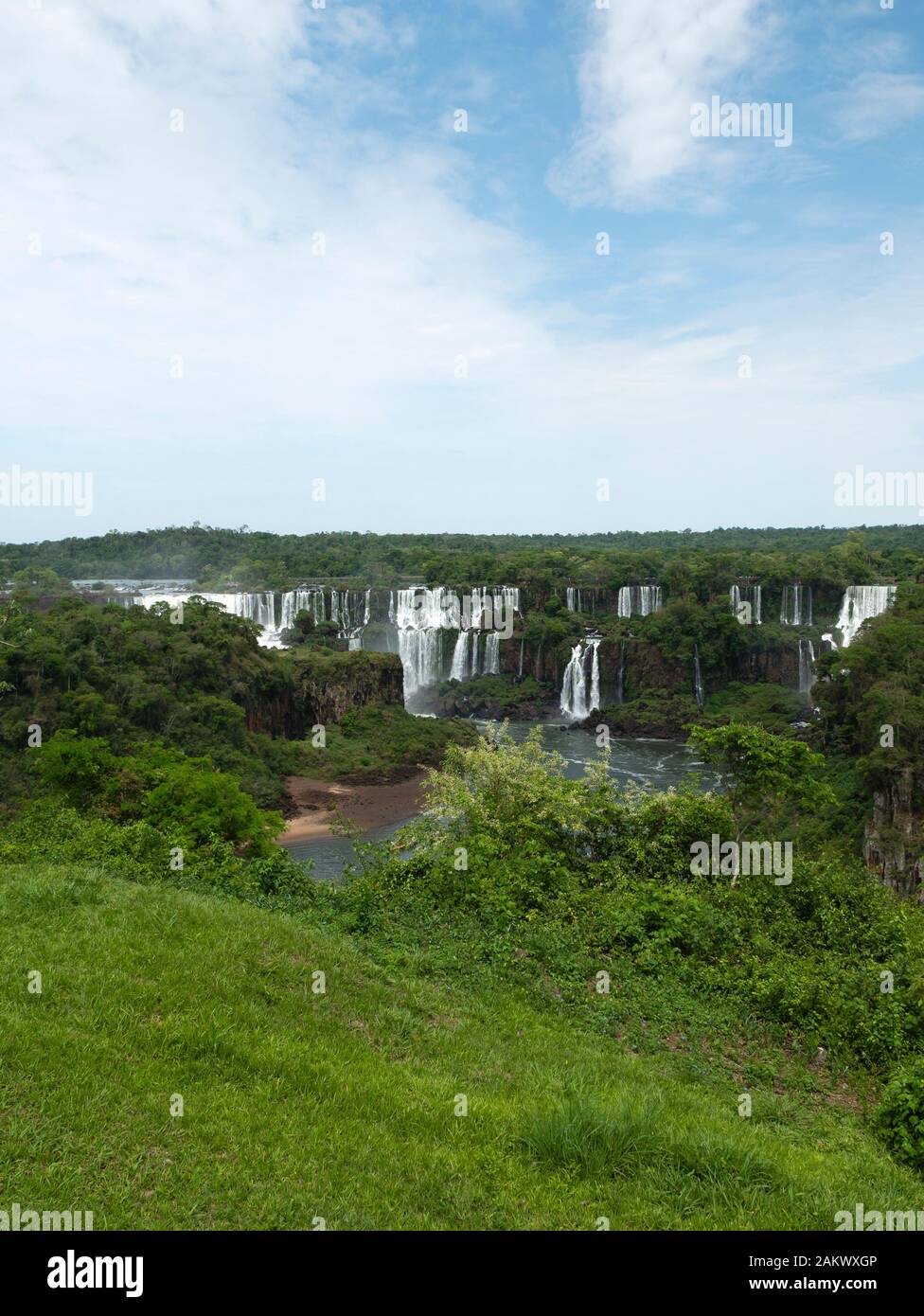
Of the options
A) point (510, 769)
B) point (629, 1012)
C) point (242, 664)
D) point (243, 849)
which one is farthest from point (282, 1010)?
point (242, 664)

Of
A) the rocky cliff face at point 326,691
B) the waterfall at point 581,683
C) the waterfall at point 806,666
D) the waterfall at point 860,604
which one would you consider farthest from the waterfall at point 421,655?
the waterfall at point 860,604

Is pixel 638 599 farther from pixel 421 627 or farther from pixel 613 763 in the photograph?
pixel 613 763

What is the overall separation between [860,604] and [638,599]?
15.9 metres

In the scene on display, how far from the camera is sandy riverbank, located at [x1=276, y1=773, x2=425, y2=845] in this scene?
32.1 meters

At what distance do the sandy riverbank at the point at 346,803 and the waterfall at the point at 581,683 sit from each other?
20.8 metres

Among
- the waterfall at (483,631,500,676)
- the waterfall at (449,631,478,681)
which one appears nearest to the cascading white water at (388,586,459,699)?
the waterfall at (449,631,478,681)

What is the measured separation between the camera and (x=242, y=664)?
40.3m

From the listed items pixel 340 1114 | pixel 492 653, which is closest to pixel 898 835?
pixel 340 1114

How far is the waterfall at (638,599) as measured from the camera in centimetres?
6569

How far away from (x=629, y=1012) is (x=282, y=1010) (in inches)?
142

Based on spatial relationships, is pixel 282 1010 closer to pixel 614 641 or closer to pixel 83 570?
pixel 614 641

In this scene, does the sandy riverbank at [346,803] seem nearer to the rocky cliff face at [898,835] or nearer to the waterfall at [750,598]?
the rocky cliff face at [898,835]

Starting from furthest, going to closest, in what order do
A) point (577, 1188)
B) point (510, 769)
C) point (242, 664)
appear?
point (242, 664) < point (510, 769) < point (577, 1188)

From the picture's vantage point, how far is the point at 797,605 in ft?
197
